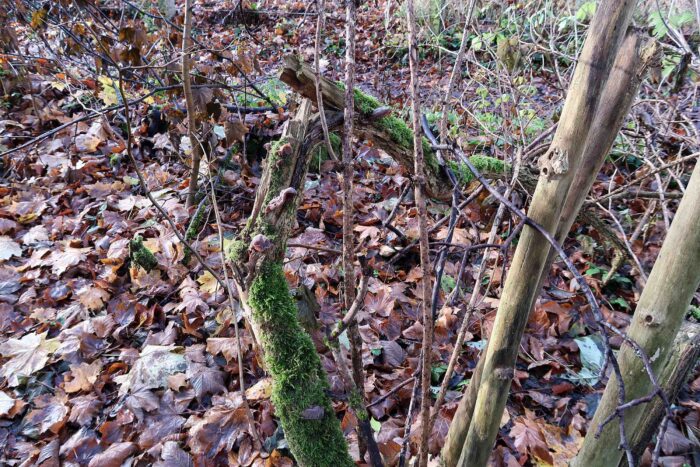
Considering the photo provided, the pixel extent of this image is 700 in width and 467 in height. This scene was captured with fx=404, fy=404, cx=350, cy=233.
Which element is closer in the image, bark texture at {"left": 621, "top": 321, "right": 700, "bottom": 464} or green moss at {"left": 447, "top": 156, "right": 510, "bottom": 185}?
bark texture at {"left": 621, "top": 321, "right": 700, "bottom": 464}

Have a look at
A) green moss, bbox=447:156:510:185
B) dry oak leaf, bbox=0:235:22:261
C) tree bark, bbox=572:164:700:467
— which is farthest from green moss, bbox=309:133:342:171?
dry oak leaf, bbox=0:235:22:261

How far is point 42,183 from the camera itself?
423 centimetres

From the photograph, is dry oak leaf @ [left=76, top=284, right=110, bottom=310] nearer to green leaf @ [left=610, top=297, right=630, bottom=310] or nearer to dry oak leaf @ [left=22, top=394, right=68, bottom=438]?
dry oak leaf @ [left=22, top=394, right=68, bottom=438]

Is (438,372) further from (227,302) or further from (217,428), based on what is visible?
(227,302)

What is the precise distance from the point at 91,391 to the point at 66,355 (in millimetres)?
361

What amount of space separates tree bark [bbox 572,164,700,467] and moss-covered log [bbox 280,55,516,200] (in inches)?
49.2

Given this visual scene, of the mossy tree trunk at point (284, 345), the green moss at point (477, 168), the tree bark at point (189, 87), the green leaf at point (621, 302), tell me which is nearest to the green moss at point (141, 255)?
the tree bark at point (189, 87)

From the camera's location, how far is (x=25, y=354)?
8.43ft

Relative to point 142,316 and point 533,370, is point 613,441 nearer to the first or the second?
point 533,370

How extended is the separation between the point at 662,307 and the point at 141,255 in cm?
298

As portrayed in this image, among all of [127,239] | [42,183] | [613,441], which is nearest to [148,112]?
[42,183]

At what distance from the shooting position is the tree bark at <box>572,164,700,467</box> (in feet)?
3.14

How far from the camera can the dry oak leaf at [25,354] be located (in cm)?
249

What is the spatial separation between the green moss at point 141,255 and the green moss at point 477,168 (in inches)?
89.1
